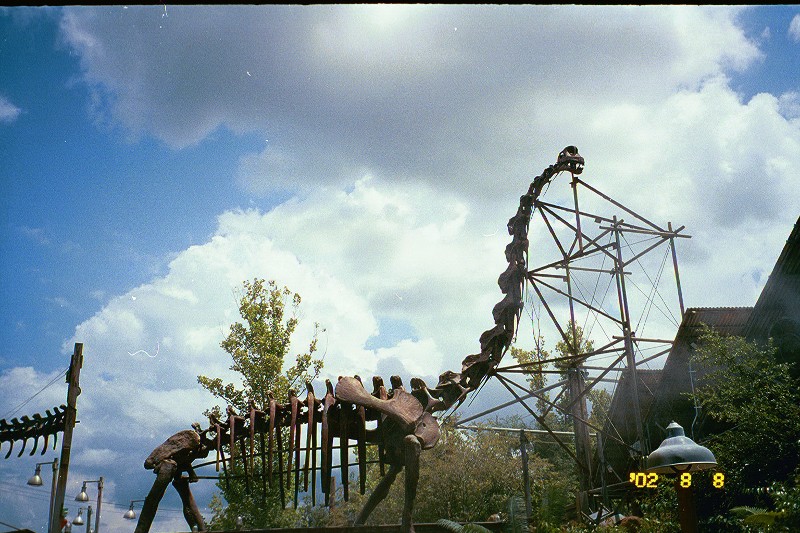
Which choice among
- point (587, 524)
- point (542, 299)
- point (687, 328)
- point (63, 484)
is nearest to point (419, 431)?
point (542, 299)

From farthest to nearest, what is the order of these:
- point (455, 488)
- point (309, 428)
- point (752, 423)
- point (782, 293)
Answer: point (455, 488) → point (782, 293) → point (752, 423) → point (309, 428)

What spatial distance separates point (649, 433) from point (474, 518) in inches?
282

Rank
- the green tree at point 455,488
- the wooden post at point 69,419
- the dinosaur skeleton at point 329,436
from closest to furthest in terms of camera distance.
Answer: the dinosaur skeleton at point 329,436
the wooden post at point 69,419
the green tree at point 455,488

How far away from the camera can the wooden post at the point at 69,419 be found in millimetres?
13586

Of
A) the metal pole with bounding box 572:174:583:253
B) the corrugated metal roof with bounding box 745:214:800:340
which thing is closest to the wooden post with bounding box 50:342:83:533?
the metal pole with bounding box 572:174:583:253

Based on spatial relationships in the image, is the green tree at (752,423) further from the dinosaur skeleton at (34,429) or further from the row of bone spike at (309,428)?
the dinosaur skeleton at (34,429)

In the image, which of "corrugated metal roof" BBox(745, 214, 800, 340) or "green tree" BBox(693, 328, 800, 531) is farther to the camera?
"corrugated metal roof" BBox(745, 214, 800, 340)

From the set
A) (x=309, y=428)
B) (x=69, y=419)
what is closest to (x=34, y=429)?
(x=69, y=419)

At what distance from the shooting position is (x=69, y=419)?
14.2 metres

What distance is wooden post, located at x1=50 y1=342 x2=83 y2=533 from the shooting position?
1359cm

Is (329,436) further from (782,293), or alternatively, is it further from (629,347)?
(782,293)

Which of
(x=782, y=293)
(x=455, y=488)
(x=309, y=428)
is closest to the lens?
(x=309, y=428)

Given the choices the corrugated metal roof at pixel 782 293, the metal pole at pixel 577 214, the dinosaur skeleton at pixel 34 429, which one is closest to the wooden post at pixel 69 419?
the dinosaur skeleton at pixel 34 429

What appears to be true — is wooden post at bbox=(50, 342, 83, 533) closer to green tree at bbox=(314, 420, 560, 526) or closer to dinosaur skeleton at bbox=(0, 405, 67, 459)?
dinosaur skeleton at bbox=(0, 405, 67, 459)
